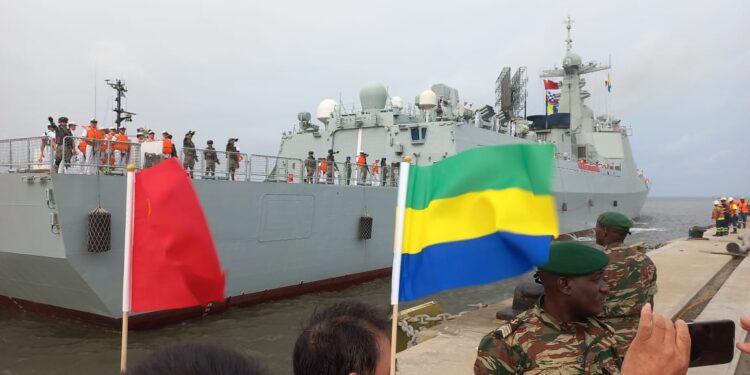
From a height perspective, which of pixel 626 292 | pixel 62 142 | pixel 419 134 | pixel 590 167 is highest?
pixel 419 134

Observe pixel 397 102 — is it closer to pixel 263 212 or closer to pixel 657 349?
pixel 263 212

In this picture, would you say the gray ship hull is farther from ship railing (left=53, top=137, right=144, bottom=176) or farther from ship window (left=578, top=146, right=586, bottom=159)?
ship window (left=578, top=146, right=586, bottom=159)

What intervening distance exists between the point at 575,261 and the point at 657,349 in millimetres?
692

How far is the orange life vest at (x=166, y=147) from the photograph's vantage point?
26.8 ft

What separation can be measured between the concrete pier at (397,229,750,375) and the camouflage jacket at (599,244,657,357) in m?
1.69

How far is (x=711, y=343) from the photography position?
5.46 feet

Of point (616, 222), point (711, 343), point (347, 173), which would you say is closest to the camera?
point (711, 343)

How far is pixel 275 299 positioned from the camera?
32.8 feet

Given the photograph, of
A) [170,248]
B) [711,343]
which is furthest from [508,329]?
[170,248]

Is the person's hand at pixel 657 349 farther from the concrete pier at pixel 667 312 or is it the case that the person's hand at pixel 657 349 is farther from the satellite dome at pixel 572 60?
the satellite dome at pixel 572 60

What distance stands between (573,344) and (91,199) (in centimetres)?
740

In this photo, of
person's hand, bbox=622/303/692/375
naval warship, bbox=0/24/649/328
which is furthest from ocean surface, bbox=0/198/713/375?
person's hand, bbox=622/303/692/375

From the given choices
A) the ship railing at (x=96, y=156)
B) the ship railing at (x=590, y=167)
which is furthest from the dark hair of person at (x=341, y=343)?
the ship railing at (x=590, y=167)

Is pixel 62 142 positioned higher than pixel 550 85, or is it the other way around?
pixel 550 85
